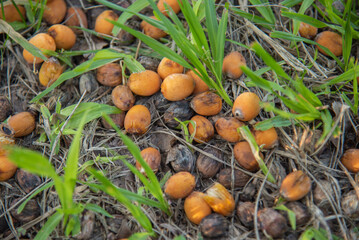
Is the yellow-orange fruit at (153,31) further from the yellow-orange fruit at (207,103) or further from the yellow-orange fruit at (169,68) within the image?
the yellow-orange fruit at (207,103)

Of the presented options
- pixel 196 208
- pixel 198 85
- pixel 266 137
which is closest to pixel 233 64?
pixel 198 85

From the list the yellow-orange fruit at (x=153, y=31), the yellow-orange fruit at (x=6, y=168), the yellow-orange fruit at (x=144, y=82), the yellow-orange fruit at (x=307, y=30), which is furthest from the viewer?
the yellow-orange fruit at (x=153, y=31)

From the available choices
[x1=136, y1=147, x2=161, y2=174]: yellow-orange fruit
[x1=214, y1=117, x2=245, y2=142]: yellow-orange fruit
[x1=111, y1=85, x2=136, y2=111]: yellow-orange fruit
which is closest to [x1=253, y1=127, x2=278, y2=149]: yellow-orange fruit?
[x1=214, y1=117, x2=245, y2=142]: yellow-orange fruit

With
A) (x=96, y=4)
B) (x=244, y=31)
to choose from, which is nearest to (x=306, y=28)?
(x=244, y=31)

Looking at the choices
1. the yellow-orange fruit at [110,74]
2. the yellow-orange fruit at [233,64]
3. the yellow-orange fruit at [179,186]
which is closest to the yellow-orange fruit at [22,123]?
the yellow-orange fruit at [110,74]

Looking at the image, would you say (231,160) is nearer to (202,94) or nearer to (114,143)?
(202,94)

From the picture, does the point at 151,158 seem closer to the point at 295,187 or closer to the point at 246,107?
the point at 246,107
